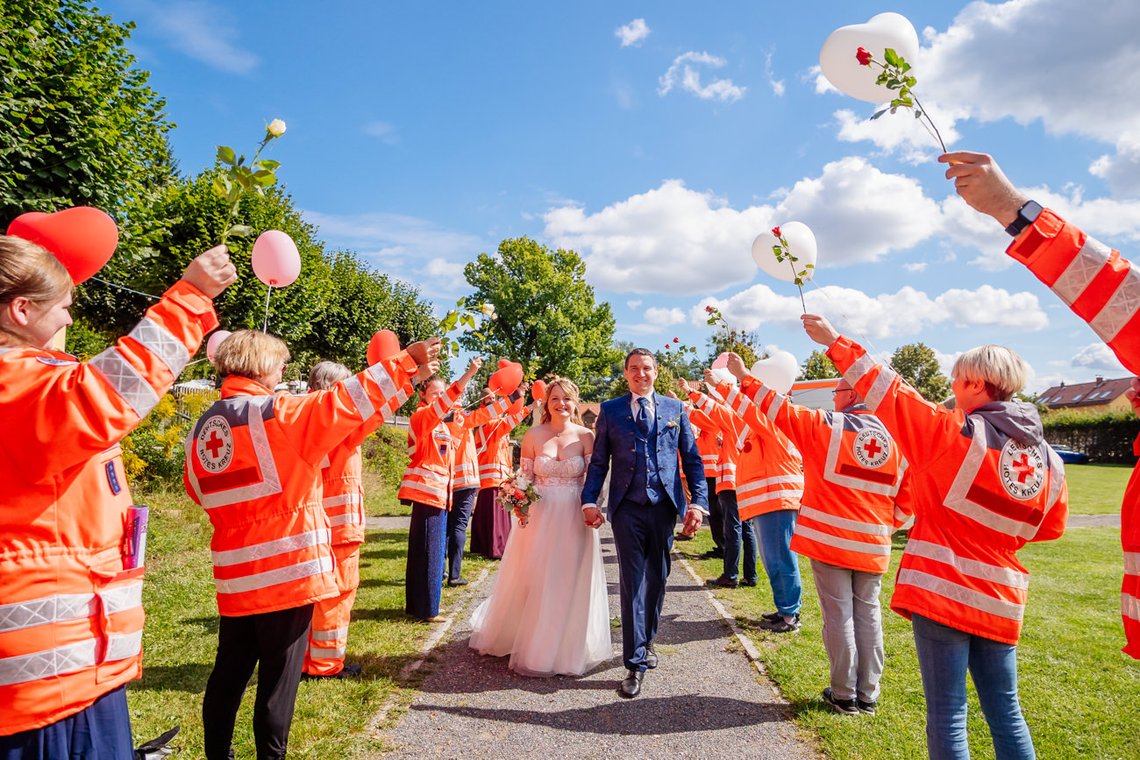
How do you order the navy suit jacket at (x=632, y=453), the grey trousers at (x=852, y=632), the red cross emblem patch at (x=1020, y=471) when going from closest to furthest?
the red cross emblem patch at (x=1020, y=471), the grey trousers at (x=852, y=632), the navy suit jacket at (x=632, y=453)

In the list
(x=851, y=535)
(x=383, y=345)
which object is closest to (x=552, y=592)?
(x=851, y=535)

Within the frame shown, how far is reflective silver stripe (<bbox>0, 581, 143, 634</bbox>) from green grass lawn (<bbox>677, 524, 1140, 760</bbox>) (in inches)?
157

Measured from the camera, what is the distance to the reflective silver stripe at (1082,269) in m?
1.95

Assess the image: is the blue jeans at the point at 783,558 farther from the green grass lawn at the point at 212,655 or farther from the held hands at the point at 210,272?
the held hands at the point at 210,272

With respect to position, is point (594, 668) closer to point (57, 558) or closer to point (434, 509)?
point (434, 509)

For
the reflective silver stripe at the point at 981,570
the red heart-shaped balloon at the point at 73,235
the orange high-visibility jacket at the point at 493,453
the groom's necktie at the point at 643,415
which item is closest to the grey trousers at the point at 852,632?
the reflective silver stripe at the point at 981,570

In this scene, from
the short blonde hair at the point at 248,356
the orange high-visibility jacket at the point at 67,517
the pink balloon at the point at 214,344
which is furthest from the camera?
the pink balloon at the point at 214,344

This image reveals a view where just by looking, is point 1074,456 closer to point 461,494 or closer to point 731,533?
point 731,533

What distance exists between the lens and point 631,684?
4.88 meters

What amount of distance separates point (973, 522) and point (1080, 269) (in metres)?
1.48

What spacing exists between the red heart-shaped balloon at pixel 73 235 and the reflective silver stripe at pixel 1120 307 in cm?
332

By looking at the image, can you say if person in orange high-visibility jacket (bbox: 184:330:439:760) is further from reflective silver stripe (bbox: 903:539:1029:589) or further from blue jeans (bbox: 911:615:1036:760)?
blue jeans (bbox: 911:615:1036:760)

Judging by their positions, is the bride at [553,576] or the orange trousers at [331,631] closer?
the orange trousers at [331,631]

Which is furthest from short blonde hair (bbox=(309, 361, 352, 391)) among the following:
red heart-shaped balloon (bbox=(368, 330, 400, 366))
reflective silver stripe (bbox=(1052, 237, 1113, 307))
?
reflective silver stripe (bbox=(1052, 237, 1113, 307))
